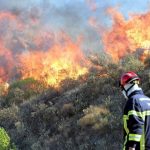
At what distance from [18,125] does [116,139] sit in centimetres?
512

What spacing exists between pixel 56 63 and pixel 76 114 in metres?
11.9

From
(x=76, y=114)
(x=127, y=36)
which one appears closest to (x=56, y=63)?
(x=127, y=36)

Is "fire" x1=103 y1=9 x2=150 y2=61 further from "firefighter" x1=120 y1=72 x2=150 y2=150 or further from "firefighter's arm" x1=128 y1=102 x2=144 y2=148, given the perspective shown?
"firefighter's arm" x1=128 y1=102 x2=144 y2=148

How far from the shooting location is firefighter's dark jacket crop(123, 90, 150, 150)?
648 centimetres

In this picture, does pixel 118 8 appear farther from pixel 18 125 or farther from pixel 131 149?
pixel 131 149

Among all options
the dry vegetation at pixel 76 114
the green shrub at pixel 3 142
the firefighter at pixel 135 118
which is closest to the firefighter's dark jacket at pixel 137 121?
the firefighter at pixel 135 118

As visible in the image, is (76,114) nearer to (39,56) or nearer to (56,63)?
(56,63)

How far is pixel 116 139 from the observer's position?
14906 mm

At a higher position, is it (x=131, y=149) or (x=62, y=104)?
(x=131, y=149)

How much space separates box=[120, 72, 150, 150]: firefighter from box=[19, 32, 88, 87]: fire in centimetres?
1828

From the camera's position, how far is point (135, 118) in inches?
255

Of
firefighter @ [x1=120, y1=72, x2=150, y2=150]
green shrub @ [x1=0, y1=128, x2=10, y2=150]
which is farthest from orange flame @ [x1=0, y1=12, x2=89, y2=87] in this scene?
firefighter @ [x1=120, y1=72, x2=150, y2=150]

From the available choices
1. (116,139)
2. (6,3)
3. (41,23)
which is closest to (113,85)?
(116,139)

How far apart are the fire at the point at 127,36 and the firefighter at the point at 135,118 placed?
19888 mm
